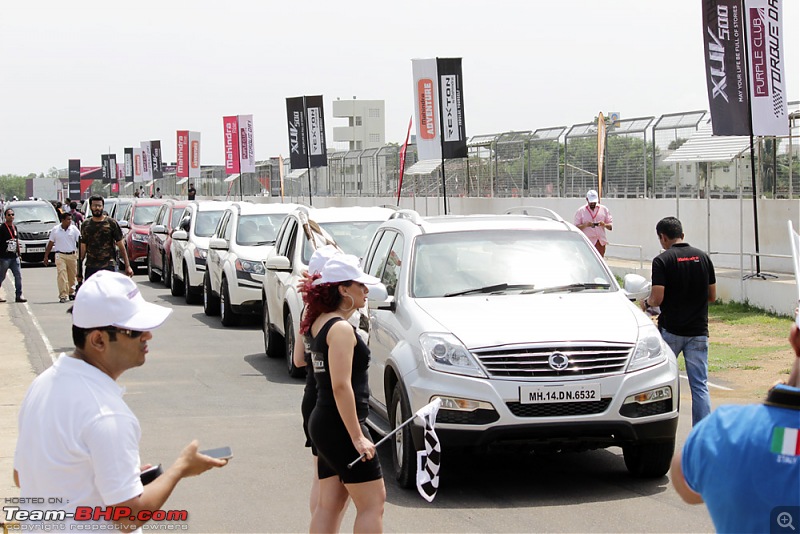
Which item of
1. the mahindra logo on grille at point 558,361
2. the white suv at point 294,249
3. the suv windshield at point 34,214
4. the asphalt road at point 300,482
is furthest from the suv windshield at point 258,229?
the suv windshield at point 34,214

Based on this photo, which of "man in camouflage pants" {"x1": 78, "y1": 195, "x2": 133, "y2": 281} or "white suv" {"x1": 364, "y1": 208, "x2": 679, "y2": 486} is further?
"man in camouflage pants" {"x1": 78, "y1": 195, "x2": 133, "y2": 281}

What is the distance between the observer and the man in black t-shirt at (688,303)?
8.62m

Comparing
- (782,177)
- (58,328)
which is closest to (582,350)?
(58,328)

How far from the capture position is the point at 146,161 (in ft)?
237

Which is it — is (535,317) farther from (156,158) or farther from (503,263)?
(156,158)

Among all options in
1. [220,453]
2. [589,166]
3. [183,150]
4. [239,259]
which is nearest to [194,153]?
[183,150]

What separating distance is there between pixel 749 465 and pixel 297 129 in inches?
1328

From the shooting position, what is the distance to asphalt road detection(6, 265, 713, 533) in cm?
690

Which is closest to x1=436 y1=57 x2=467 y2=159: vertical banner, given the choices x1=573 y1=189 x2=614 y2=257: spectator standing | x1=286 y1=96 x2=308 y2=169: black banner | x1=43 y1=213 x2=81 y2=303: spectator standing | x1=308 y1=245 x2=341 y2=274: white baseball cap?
x1=573 y1=189 x2=614 y2=257: spectator standing

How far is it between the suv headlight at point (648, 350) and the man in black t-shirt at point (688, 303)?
34.5 inches

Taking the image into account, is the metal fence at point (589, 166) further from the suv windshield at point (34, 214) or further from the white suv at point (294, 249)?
the suv windshield at point (34, 214)

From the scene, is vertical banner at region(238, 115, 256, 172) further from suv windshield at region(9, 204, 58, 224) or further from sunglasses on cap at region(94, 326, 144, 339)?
sunglasses on cap at region(94, 326, 144, 339)

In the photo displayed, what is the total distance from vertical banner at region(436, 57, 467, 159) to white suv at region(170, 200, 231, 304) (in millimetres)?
5409

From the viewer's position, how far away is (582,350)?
7359 mm
